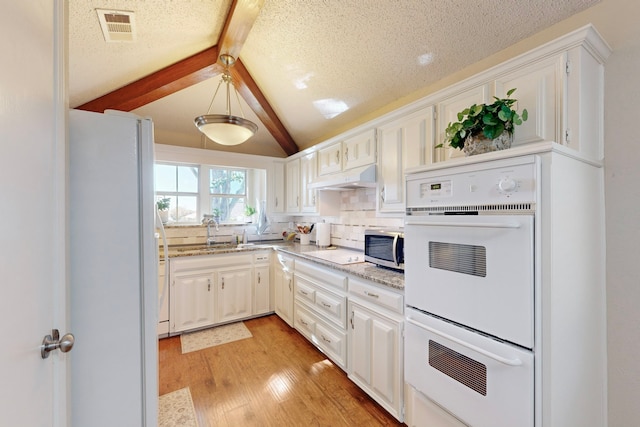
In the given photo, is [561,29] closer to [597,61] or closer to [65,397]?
[597,61]

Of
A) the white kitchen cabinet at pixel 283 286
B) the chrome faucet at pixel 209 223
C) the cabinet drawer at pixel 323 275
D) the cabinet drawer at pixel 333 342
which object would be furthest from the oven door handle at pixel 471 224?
the chrome faucet at pixel 209 223

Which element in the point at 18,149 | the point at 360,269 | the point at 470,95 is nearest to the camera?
the point at 18,149

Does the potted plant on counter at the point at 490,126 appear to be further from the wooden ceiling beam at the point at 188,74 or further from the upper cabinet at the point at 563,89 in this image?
the wooden ceiling beam at the point at 188,74

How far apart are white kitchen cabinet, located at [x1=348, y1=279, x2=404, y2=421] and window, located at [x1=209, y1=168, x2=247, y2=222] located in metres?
2.56

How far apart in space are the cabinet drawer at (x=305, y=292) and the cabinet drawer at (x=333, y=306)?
9cm

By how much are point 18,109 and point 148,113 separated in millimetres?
3146

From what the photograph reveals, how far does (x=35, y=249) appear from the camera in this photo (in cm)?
72

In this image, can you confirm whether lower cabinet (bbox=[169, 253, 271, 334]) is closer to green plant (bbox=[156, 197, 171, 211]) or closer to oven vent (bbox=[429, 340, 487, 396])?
green plant (bbox=[156, 197, 171, 211])

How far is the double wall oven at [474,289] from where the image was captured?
3.43 ft

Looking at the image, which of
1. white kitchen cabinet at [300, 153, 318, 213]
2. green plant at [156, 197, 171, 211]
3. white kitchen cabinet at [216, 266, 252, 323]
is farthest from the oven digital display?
green plant at [156, 197, 171, 211]

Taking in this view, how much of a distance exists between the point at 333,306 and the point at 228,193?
2.54 meters

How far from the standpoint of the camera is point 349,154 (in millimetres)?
2646

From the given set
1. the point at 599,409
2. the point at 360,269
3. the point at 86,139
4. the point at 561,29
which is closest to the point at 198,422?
the point at 360,269

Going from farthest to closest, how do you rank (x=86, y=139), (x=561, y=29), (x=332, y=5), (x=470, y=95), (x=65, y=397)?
1. (x=332, y=5)
2. (x=470, y=95)
3. (x=561, y=29)
4. (x=86, y=139)
5. (x=65, y=397)
